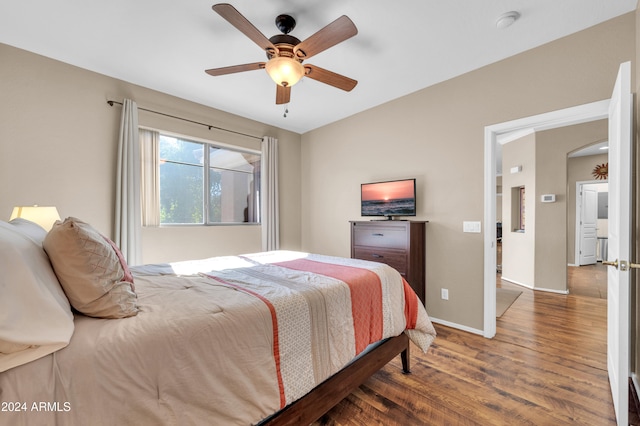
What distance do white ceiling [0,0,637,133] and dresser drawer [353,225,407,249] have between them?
1.71m

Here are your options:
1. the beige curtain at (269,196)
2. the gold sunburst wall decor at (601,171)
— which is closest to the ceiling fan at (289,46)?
the beige curtain at (269,196)

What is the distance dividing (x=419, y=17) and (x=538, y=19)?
947mm

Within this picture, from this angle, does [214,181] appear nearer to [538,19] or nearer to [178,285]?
[178,285]

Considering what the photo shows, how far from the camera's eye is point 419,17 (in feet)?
6.83

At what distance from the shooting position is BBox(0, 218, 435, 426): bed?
30.7 inches

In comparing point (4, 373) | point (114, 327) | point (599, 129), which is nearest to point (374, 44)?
point (114, 327)

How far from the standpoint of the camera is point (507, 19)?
2072mm

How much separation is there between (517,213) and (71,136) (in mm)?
6885

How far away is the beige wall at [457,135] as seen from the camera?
2234 millimetres

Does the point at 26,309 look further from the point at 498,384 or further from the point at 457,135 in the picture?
the point at 457,135

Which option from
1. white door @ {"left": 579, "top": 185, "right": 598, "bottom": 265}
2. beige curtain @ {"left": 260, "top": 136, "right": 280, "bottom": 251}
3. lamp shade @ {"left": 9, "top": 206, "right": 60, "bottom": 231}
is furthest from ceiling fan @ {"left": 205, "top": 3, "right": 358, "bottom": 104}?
white door @ {"left": 579, "top": 185, "right": 598, "bottom": 265}

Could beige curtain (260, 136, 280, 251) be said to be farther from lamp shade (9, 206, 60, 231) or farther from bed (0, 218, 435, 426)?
bed (0, 218, 435, 426)

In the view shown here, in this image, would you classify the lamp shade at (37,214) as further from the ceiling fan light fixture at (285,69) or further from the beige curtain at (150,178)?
the ceiling fan light fixture at (285,69)

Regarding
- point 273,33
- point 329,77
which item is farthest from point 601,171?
point 273,33
